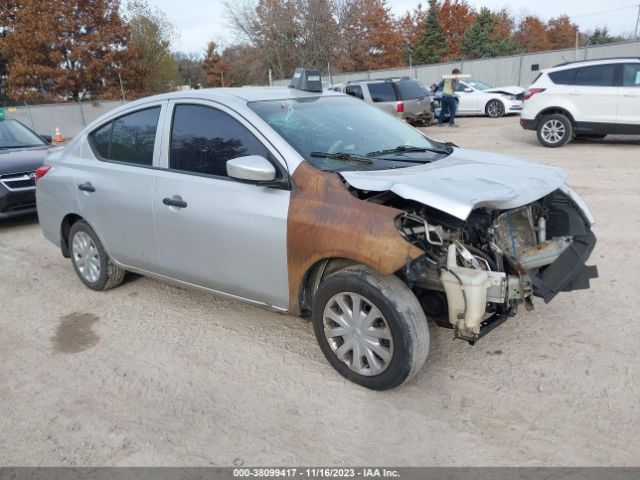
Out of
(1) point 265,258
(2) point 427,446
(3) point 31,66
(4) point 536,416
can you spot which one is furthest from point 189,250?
(3) point 31,66

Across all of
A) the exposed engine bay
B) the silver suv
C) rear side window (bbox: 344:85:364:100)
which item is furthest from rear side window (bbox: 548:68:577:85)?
the exposed engine bay

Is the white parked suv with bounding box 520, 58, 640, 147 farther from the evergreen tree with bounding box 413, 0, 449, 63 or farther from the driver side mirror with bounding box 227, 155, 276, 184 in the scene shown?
the evergreen tree with bounding box 413, 0, 449, 63

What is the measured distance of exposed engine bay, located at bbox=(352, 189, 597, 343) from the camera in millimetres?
3053

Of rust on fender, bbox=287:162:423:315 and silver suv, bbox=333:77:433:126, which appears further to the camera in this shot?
silver suv, bbox=333:77:433:126

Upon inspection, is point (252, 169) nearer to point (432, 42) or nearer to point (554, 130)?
point (554, 130)

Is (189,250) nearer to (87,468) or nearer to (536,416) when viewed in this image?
(87,468)

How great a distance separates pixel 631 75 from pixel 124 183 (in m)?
10.5

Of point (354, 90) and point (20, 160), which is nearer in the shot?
point (20, 160)

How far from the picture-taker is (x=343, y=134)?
3.91 metres

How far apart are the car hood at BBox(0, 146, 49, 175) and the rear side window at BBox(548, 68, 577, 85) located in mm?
10068

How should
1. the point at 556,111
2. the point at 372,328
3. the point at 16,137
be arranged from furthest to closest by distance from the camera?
1. the point at 556,111
2. the point at 16,137
3. the point at 372,328

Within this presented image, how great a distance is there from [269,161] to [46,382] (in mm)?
2060

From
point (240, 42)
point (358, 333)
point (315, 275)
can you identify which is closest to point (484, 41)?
point (240, 42)

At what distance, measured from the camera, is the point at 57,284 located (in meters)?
5.44
